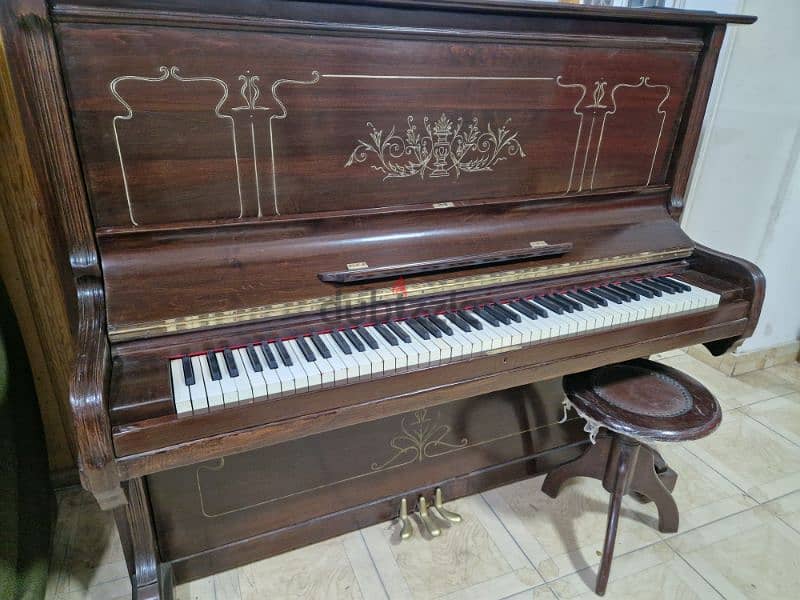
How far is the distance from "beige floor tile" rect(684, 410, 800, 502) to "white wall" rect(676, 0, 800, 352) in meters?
0.59

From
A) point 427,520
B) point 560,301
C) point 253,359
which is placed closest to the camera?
point 253,359

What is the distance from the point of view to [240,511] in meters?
1.55

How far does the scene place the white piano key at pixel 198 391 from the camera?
40.3 inches

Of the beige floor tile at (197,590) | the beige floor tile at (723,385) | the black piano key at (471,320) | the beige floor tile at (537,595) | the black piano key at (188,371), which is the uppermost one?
the black piano key at (471,320)

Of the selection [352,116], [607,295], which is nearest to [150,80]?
[352,116]

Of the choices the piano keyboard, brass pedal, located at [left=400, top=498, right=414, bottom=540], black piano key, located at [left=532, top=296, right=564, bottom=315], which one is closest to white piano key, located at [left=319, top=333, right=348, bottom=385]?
the piano keyboard

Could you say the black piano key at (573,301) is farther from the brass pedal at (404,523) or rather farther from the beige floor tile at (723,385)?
the beige floor tile at (723,385)

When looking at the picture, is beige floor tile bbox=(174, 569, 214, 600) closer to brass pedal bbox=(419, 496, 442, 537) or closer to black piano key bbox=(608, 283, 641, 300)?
brass pedal bbox=(419, 496, 442, 537)

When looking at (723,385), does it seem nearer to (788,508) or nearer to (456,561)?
(788,508)

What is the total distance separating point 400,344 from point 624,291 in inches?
29.7

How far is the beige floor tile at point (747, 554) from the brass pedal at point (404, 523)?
0.88 meters

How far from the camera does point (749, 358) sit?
2.80m

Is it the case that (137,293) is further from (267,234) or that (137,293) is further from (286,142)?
(286,142)

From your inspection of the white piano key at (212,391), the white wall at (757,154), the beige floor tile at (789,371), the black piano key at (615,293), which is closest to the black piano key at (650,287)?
the black piano key at (615,293)
